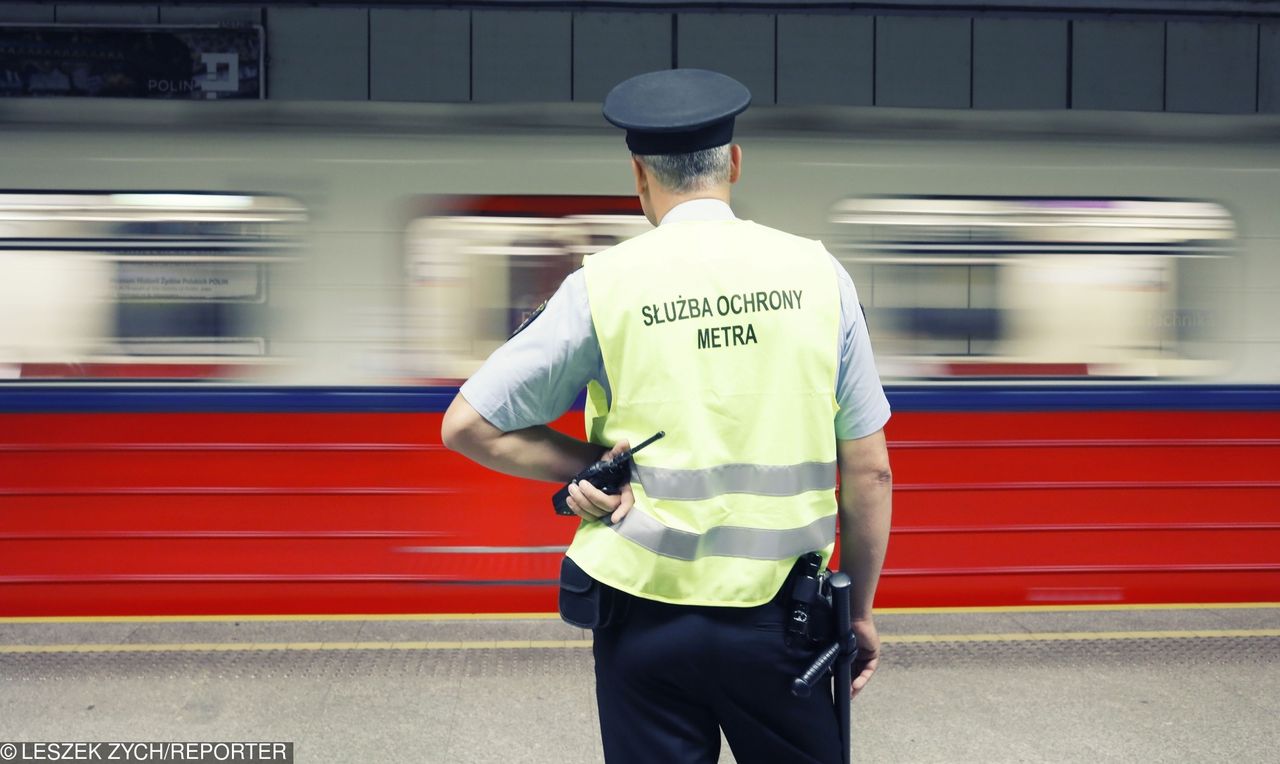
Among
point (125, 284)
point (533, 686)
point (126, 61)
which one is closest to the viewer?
point (533, 686)

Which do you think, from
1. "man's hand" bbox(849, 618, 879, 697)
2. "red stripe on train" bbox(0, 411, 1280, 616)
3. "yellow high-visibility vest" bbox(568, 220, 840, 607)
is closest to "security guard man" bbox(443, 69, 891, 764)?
"yellow high-visibility vest" bbox(568, 220, 840, 607)

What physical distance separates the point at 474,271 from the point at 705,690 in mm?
3426

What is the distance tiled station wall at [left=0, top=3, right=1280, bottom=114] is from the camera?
1152 centimetres

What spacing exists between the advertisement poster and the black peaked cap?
35.3ft

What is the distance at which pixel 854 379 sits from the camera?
70.1 inches

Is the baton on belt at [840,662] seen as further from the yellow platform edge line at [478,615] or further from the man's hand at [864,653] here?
the yellow platform edge line at [478,615]

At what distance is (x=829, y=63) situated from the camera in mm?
11820

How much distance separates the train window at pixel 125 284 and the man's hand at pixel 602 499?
355 centimetres

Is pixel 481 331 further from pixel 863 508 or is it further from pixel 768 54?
pixel 768 54

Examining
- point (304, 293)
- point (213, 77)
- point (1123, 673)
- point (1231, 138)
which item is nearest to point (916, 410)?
point (1123, 673)

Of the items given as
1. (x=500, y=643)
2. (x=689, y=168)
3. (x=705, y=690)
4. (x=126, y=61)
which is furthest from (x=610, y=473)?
(x=126, y=61)

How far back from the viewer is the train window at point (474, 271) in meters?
4.90

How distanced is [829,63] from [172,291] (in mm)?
8571

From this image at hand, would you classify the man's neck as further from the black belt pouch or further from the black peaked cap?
the black belt pouch
